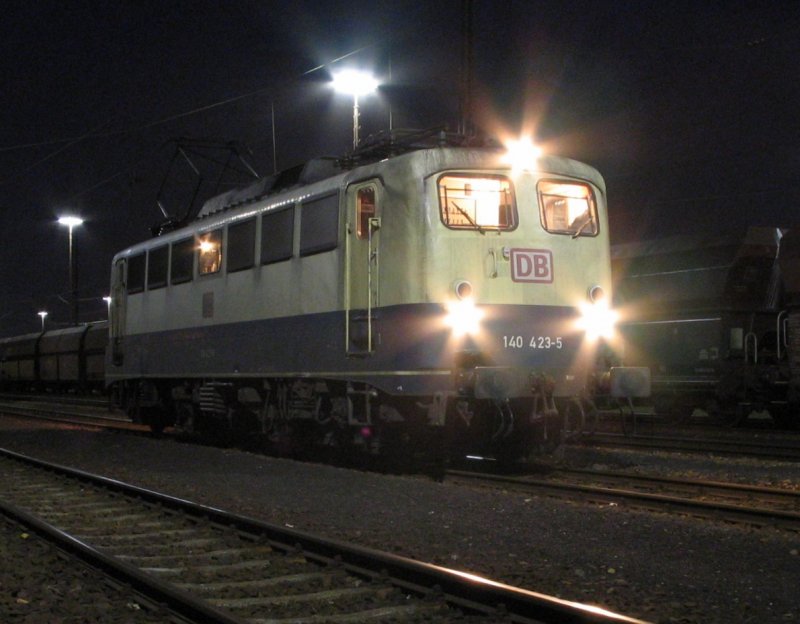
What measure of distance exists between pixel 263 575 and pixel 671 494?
5.06 meters

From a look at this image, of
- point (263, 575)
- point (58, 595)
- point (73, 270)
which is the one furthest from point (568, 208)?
point (73, 270)

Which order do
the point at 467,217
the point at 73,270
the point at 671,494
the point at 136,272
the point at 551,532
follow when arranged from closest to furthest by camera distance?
the point at 551,532, the point at 671,494, the point at 467,217, the point at 136,272, the point at 73,270

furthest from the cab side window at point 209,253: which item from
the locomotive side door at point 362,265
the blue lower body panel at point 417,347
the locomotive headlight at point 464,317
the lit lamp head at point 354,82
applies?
the lit lamp head at point 354,82

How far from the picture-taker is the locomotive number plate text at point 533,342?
36.0ft

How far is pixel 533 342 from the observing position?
11.2m

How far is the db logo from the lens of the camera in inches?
440

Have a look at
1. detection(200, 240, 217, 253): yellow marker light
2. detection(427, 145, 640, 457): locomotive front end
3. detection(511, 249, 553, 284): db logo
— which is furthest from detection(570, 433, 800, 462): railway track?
detection(200, 240, 217, 253): yellow marker light

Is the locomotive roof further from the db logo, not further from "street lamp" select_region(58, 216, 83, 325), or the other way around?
"street lamp" select_region(58, 216, 83, 325)

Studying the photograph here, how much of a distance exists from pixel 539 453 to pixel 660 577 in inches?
243

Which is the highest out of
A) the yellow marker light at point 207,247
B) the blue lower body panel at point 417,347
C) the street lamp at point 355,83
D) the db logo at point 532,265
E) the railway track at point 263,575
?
the street lamp at point 355,83

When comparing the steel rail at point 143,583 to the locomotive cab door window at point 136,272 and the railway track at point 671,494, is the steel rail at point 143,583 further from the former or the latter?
the locomotive cab door window at point 136,272

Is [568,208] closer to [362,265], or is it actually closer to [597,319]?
[597,319]

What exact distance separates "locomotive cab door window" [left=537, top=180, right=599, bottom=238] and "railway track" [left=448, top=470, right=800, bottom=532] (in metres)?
2.94

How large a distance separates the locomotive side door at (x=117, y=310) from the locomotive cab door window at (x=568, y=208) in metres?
9.98
